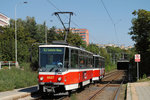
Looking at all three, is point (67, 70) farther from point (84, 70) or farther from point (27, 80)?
point (27, 80)

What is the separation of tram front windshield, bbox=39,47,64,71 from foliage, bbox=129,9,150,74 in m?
15.7

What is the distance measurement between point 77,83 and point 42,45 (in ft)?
10.6

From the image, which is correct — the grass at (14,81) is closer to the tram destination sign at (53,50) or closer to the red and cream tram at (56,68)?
the red and cream tram at (56,68)

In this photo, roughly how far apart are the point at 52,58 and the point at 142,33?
731 inches

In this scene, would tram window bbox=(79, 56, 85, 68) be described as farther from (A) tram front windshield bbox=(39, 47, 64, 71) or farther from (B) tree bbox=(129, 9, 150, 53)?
(B) tree bbox=(129, 9, 150, 53)

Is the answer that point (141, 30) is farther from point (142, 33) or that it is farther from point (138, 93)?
point (138, 93)

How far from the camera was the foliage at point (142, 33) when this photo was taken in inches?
1108

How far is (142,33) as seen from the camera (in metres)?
29.8

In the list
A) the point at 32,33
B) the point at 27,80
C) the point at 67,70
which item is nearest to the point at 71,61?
the point at 67,70

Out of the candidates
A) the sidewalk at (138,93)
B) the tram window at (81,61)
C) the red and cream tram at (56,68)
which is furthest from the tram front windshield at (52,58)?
the sidewalk at (138,93)

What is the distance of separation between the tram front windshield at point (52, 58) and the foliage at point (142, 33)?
15.7 m

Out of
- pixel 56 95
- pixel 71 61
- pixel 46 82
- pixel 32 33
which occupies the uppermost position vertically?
pixel 32 33

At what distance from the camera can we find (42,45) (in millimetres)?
14516

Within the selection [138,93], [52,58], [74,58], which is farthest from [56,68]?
[138,93]
